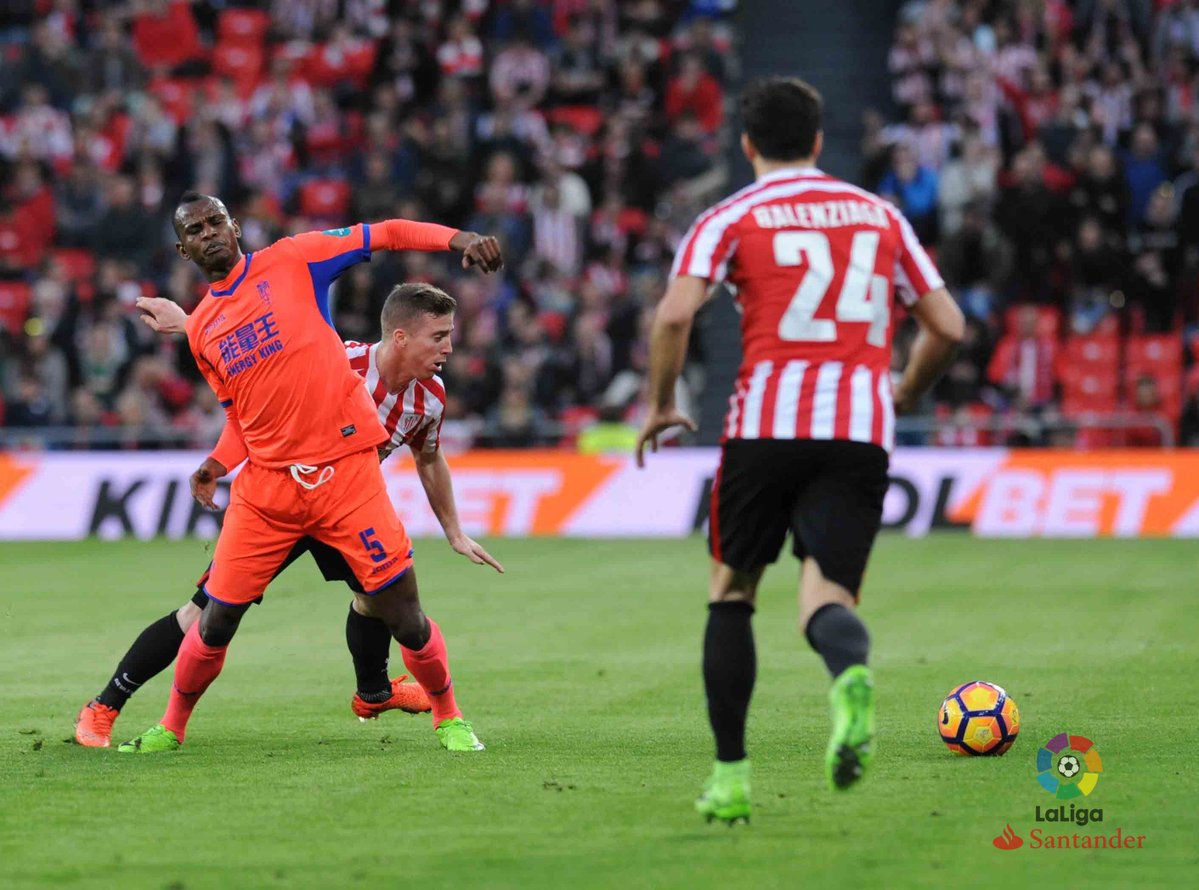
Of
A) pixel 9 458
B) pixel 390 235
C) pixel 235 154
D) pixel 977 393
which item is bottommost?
pixel 9 458

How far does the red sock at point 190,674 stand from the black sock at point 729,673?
2.43m

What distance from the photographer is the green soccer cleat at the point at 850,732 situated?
5.20m

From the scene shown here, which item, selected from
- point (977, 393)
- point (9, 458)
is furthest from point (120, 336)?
point (977, 393)

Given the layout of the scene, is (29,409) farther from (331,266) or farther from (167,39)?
(331,266)

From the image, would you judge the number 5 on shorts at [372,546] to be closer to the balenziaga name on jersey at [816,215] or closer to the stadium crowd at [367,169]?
the balenziaga name on jersey at [816,215]

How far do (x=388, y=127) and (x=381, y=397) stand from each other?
15918mm

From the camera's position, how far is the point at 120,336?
2148 centimetres

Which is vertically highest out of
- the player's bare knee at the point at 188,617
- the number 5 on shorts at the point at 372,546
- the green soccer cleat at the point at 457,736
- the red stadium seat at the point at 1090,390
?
the number 5 on shorts at the point at 372,546

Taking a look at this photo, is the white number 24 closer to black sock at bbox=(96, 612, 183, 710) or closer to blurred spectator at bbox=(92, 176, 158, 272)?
black sock at bbox=(96, 612, 183, 710)

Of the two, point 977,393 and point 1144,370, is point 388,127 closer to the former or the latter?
point 977,393

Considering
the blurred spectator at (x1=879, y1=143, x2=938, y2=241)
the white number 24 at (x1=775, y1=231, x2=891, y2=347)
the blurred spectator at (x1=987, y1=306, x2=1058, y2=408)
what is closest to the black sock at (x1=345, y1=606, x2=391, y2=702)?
the white number 24 at (x1=775, y1=231, x2=891, y2=347)

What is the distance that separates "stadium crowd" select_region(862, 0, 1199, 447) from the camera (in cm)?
1947

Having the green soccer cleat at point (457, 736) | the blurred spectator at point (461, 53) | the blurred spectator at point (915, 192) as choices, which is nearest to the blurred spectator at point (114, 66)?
the blurred spectator at point (461, 53)

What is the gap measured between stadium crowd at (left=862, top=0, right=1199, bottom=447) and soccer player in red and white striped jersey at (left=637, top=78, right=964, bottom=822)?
1380 centimetres
